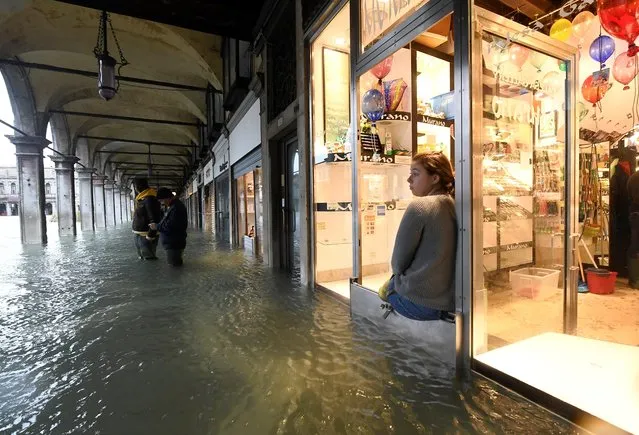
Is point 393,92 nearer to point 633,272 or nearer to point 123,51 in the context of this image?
point 633,272

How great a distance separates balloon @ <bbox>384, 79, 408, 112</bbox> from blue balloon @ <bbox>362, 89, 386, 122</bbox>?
1.34 ft

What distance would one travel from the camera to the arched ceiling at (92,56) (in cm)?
831

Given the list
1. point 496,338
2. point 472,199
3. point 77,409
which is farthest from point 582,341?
point 77,409

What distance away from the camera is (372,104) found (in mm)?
3924

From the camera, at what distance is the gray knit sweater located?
2.36 meters

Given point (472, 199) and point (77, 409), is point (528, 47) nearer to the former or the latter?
point (472, 199)

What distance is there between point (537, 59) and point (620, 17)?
2.63 ft

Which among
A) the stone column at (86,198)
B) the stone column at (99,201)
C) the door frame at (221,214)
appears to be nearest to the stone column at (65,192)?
the stone column at (86,198)

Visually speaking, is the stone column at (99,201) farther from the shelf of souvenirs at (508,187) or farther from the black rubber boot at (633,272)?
the black rubber boot at (633,272)

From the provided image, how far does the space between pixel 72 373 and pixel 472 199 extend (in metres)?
3.09

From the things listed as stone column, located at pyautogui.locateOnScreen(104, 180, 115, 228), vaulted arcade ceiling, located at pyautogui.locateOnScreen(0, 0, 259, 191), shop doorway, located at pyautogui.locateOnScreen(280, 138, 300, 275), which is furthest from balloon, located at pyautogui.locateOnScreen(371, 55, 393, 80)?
stone column, located at pyautogui.locateOnScreen(104, 180, 115, 228)

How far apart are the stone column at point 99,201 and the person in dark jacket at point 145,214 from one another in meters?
18.2

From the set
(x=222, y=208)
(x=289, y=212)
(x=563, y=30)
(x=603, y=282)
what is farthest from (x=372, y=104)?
(x=222, y=208)

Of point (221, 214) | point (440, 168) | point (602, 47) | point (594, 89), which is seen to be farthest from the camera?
point (221, 214)
